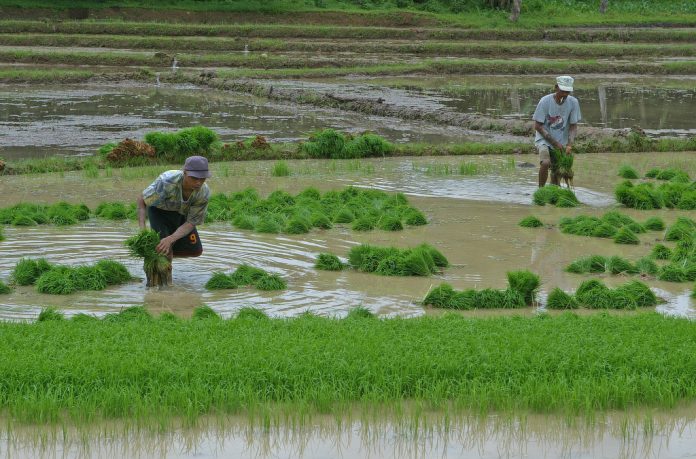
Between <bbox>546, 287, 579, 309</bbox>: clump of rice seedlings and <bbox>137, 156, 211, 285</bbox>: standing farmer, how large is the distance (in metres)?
2.48

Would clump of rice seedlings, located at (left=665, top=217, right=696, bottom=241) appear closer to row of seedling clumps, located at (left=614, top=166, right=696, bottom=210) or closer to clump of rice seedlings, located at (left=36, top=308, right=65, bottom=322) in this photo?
row of seedling clumps, located at (left=614, top=166, right=696, bottom=210)

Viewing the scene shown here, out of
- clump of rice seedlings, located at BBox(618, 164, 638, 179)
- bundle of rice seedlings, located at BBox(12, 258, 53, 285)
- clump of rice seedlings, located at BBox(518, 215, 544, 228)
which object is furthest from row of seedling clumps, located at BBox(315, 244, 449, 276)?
clump of rice seedlings, located at BBox(618, 164, 638, 179)

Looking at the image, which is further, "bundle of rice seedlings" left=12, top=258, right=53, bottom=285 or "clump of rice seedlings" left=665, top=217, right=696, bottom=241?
"clump of rice seedlings" left=665, top=217, right=696, bottom=241

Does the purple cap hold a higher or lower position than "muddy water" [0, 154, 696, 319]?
higher

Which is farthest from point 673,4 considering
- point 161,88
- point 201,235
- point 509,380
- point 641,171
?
point 509,380

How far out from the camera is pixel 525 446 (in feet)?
14.5

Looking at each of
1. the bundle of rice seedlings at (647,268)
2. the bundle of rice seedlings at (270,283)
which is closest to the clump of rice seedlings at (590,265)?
the bundle of rice seedlings at (647,268)

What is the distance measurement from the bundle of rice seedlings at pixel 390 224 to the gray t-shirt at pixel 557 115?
2.32m

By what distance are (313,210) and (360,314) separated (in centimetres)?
347

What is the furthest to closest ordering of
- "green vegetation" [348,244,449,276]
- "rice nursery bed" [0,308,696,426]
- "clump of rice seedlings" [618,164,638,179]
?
"clump of rice seedlings" [618,164,638,179]
"green vegetation" [348,244,449,276]
"rice nursery bed" [0,308,696,426]

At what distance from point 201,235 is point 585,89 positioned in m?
16.4

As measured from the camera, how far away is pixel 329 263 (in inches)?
302

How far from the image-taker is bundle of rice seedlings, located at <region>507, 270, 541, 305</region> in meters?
6.75

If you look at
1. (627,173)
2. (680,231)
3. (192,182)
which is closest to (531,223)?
(680,231)
